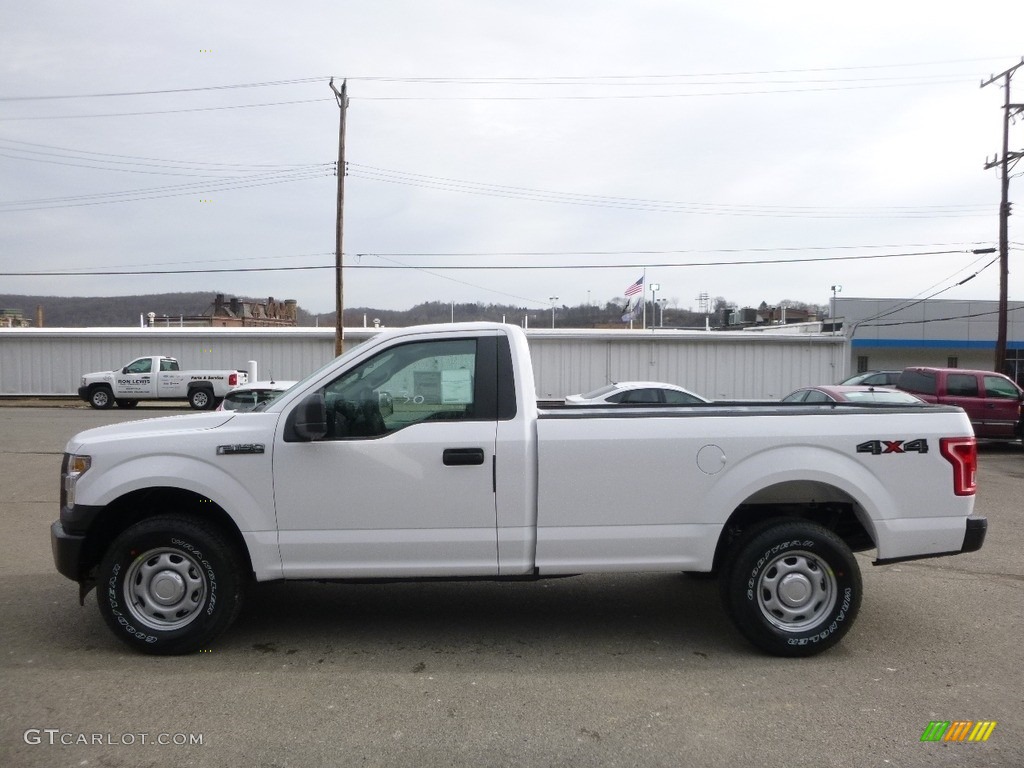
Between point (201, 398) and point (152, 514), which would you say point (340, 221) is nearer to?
point (201, 398)

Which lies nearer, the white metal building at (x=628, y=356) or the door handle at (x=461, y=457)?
the door handle at (x=461, y=457)

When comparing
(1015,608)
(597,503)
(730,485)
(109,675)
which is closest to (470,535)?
(597,503)

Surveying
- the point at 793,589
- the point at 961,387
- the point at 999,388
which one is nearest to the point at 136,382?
the point at 961,387

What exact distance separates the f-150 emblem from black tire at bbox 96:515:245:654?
3.90 metres

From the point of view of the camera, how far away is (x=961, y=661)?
4.79 m

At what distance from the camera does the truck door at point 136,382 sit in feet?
95.9

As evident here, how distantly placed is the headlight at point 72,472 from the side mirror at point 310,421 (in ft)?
4.26

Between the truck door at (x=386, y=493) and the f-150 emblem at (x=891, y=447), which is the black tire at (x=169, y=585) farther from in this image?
the f-150 emblem at (x=891, y=447)

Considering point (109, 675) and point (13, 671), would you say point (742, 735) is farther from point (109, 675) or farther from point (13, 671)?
point (13, 671)

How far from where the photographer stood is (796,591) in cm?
480

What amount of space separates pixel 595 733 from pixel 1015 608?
3901 mm

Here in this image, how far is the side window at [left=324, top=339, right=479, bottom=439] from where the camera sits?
4766 millimetres

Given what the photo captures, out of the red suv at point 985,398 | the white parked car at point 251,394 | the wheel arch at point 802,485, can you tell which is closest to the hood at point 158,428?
the wheel arch at point 802,485

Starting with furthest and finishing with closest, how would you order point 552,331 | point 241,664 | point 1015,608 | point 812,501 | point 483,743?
1. point 552,331
2. point 1015,608
3. point 812,501
4. point 241,664
5. point 483,743
